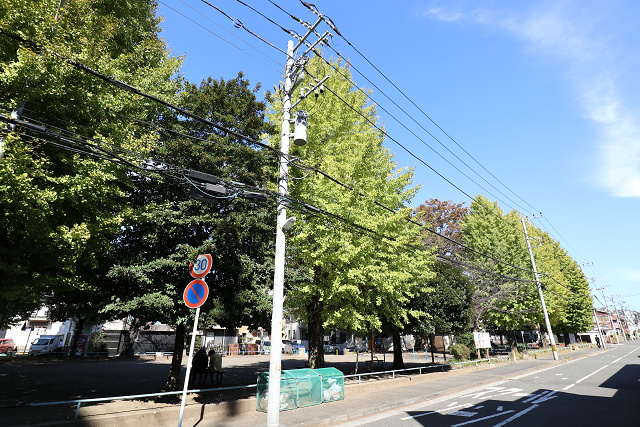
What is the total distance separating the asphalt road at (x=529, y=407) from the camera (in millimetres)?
8578

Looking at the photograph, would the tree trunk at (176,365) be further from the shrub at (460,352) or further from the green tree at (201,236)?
the shrub at (460,352)

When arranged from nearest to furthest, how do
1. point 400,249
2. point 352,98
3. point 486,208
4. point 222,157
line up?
point 222,157 → point 400,249 → point 352,98 → point 486,208

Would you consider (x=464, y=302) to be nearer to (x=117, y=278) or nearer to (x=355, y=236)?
(x=355, y=236)

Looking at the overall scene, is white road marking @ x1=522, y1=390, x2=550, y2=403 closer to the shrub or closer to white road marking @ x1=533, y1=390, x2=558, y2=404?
white road marking @ x1=533, y1=390, x2=558, y2=404

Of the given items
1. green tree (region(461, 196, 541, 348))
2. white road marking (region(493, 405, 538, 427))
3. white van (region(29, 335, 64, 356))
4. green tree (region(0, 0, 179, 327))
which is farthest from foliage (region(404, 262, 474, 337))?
white van (region(29, 335, 64, 356))

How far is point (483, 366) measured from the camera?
22359 mm

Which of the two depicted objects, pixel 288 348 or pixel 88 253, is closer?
pixel 88 253

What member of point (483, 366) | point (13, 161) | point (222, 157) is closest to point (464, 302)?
point (483, 366)

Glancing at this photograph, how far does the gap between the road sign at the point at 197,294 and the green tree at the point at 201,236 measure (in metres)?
2.56

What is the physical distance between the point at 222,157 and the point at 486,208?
32693 millimetres

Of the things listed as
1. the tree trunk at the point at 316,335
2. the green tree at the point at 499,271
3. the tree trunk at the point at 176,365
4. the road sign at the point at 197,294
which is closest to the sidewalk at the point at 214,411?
the tree trunk at the point at 176,365

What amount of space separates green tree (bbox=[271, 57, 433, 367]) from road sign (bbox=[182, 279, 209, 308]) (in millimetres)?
5260

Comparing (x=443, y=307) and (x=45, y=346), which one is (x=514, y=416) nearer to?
(x=443, y=307)

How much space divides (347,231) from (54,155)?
31.0 ft
